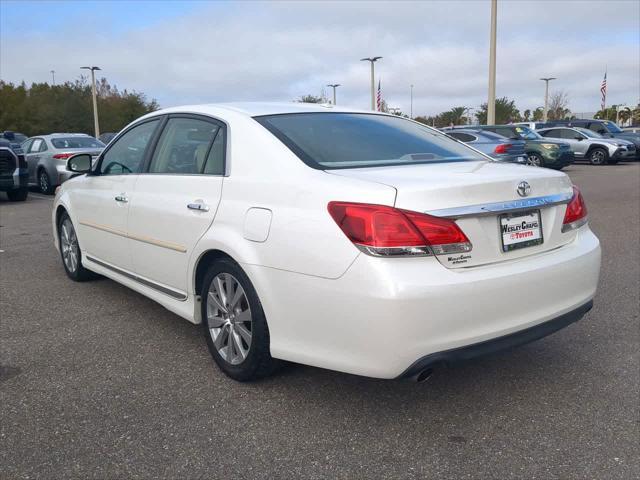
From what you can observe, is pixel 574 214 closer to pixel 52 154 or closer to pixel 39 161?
pixel 52 154

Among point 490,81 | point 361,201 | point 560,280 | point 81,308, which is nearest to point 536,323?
point 560,280

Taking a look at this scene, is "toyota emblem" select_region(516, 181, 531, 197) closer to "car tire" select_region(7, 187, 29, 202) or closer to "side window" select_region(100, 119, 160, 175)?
"side window" select_region(100, 119, 160, 175)

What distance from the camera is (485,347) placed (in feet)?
9.02

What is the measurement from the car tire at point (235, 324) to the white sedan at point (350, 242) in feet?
0.03

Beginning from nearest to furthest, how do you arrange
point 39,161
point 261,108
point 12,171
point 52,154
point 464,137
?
point 261,108
point 12,171
point 52,154
point 39,161
point 464,137

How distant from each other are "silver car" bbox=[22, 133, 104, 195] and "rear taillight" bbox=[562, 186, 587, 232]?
12165mm

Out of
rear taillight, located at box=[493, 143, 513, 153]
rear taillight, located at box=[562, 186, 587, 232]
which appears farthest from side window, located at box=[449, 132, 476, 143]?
rear taillight, located at box=[562, 186, 587, 232]

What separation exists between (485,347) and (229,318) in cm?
139

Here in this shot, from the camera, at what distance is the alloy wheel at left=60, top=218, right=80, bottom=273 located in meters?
5.54

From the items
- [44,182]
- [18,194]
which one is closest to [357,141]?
Answer: [18,194]

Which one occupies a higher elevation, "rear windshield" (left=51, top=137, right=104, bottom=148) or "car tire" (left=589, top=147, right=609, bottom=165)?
"rear windshield" (left=51, top=137, right=104, bottom=148)

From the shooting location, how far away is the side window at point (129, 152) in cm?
443

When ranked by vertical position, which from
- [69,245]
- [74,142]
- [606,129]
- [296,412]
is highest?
[606,129]

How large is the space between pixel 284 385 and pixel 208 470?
0.87 meters
